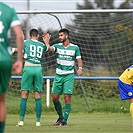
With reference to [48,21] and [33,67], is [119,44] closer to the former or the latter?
[48,21]

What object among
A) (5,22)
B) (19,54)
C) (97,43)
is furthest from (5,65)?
(97,43)

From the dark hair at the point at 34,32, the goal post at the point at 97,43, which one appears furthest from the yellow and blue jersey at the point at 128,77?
the goal post at the point at 97,43

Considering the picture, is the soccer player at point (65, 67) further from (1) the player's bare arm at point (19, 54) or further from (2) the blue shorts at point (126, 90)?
(1) the player's bare arm at point (19, 54)

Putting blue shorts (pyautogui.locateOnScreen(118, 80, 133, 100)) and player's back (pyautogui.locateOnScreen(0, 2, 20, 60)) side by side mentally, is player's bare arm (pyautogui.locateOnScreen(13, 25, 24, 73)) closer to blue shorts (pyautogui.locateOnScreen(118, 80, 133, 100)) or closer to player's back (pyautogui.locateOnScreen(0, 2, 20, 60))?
player's back (pyautogui.locateOnScreen(0, 2, 20, 60))

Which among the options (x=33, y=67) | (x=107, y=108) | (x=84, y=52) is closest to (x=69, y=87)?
(x=33, y=67)

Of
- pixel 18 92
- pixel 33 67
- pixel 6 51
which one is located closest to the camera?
pixel 6 51

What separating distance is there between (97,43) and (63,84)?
7.14 metres

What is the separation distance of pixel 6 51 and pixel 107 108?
11.5 metres

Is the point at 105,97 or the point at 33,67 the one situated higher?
the point at 33,67

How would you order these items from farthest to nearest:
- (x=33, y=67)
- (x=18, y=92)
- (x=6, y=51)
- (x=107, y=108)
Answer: (x=18, y=92) < (x=107, y=108) < (x=33, y=67) < (x=6, y=51)

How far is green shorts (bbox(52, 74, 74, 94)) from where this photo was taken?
13.8 metres

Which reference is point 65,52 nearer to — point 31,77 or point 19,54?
point 31,77

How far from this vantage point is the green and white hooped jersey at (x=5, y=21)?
7.77 metres

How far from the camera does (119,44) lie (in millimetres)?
20734
